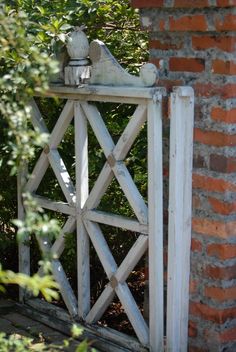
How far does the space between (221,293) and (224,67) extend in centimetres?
109

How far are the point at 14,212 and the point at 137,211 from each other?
1514mm

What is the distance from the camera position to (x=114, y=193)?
5.16m

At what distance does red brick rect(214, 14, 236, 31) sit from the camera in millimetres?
3660

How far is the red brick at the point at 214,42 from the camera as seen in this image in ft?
12.2

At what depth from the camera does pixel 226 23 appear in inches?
145

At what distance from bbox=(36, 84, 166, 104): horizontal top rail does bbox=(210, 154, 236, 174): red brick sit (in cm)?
40

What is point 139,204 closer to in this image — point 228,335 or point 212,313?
point 212,313

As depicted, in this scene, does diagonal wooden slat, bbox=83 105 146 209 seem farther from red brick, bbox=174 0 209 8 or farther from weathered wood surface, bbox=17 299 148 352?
weathered wood surface, bbox=17 299 148 352

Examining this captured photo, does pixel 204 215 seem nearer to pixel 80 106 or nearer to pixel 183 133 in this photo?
pixel 183 133

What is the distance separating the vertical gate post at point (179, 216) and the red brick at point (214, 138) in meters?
0.04

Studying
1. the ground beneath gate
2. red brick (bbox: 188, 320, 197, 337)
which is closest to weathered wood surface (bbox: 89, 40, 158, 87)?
red brick (bbox: 188, 320, 197, 337)

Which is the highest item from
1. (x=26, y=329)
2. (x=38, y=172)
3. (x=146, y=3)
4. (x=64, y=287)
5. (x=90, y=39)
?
(x=90, y=39)

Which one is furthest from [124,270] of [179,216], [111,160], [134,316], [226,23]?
[226,23]

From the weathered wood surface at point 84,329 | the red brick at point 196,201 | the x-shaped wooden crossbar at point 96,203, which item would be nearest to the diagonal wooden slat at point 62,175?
the x-shaped wooden crossbar at point 96,203
